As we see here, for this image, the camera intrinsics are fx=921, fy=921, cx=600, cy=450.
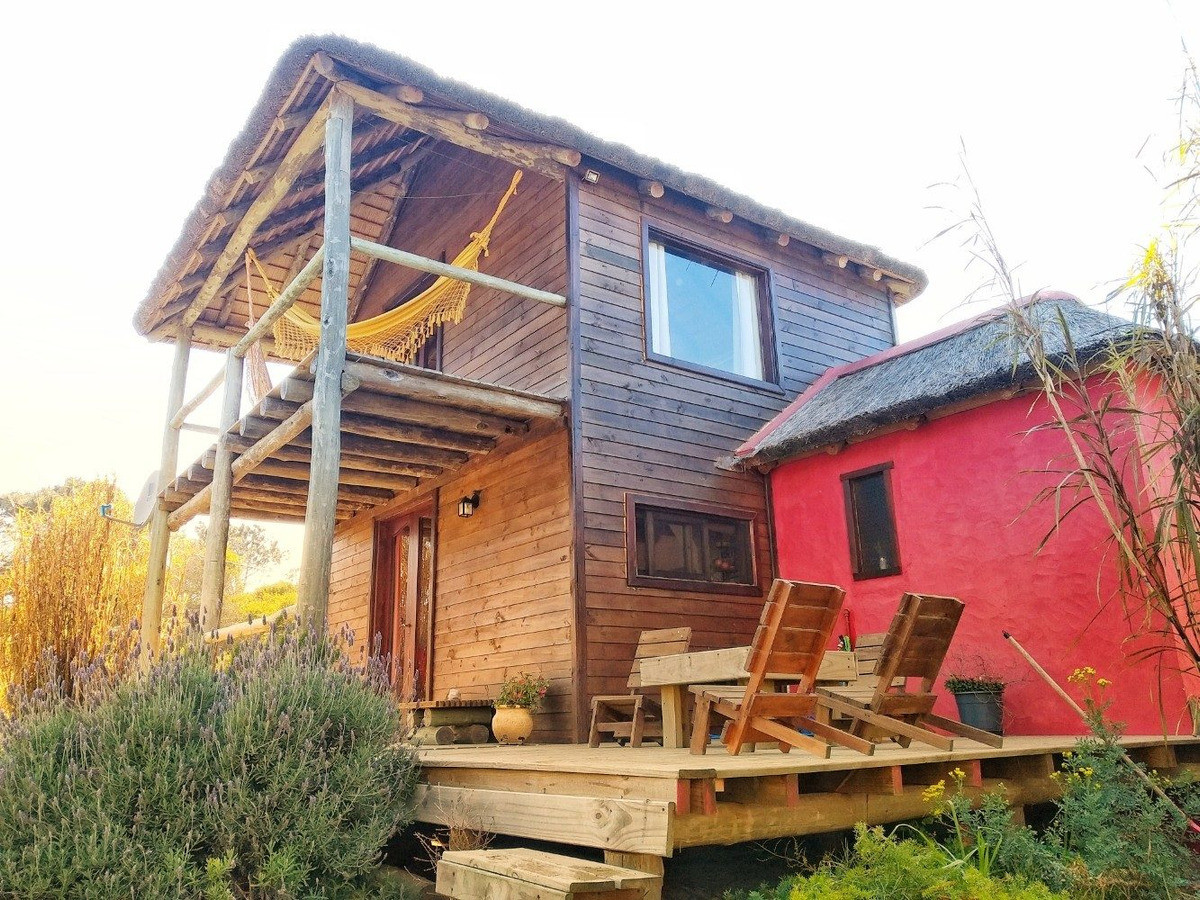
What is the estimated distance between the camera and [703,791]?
10.4 ft

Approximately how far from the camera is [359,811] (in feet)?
12.5

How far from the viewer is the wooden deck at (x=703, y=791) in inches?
123

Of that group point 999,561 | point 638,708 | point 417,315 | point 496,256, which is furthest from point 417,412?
point 999,561

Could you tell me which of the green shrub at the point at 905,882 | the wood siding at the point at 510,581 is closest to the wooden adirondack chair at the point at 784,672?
the green shrub at the point at 905,882

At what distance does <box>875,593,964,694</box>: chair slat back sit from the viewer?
4508 millimetres

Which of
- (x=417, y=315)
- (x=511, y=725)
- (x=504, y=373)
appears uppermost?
(x=417, y=315)

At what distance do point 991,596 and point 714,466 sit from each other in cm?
253

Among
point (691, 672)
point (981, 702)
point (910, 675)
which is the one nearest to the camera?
point (910, 675)

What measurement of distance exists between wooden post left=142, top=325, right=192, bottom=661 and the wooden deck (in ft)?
15.9

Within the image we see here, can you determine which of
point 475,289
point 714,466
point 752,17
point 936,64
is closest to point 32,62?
point 752,17

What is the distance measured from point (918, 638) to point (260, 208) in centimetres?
631

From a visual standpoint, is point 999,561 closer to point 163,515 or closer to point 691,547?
point 691,547

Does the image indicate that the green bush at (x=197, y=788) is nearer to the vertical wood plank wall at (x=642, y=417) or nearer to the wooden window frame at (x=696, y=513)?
the vertical wood plank wall at (x=642, y=417)

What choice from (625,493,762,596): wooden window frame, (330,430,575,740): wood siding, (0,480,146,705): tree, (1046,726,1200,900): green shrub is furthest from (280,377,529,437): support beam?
(1046,726,1200,900): green shrub
